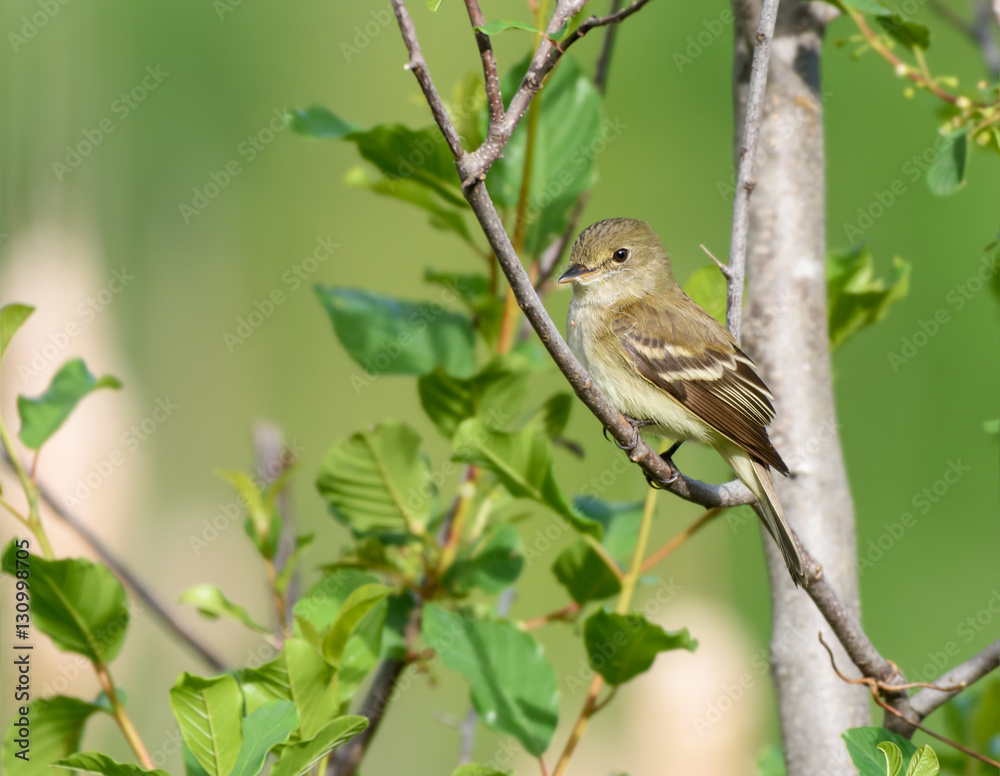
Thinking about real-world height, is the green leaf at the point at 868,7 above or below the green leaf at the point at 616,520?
above

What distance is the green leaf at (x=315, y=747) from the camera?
3.87ft

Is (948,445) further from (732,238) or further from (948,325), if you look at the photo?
(732,238)

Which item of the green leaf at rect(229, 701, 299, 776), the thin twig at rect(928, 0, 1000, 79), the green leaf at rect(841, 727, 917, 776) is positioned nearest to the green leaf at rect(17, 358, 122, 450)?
the green leaf at rect(229, 701, 299, 776)

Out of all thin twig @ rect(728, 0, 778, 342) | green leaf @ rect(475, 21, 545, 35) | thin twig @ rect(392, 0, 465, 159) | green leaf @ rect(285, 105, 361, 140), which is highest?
thin twig @ rect(728, 0, 778, 342)

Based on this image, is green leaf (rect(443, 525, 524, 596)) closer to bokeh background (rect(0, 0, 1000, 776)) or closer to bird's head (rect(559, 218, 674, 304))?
bird's head (rect(559, 218, 674, 304))

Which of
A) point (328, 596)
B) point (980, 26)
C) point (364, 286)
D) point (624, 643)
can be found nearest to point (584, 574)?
point (624, 643)

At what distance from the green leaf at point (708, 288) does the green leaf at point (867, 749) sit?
33.7 inches

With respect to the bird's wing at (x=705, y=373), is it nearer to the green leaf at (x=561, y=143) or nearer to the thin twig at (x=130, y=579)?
the green leaf at (x=561, y=143)

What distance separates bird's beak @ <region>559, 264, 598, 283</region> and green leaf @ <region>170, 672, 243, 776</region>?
1.18m

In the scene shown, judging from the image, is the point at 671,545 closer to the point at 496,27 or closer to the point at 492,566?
the point at 492,566

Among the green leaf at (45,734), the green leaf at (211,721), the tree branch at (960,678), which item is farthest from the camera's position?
the green leaf at (45,734)

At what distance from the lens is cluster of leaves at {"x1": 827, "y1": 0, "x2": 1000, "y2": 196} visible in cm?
168

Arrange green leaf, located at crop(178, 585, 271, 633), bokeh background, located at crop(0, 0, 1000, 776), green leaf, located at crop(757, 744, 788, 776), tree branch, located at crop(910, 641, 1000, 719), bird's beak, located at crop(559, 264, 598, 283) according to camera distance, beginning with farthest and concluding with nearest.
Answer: bokeh background, located at crop(0, 0, 1000, 776)
bird's beak, located at crop(559, 264, 598, 283)
green leaf, located at crop(757, 744, 788, 776)
green leaf, located at crop(178, 585, 271, 633)
tree branch, located at crop(910, 641, 1000, 719)

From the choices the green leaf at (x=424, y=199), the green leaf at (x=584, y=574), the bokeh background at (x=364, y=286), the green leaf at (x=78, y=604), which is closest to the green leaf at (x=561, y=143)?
the green leaf at (x=424, y=199)
